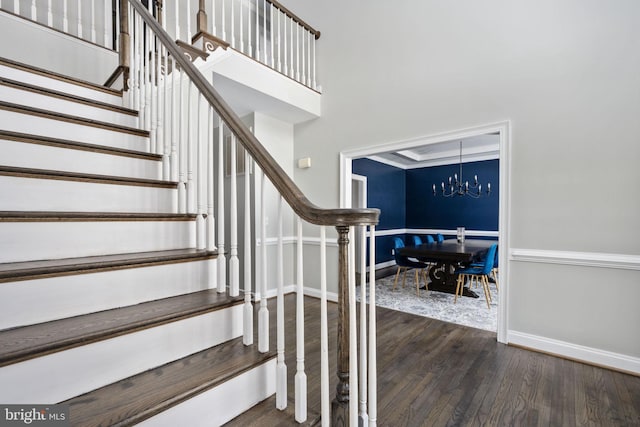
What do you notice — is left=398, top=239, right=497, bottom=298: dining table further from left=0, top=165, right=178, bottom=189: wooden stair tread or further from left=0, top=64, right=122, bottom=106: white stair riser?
left=0, top=64, right=122, bottom=106: white stair riser

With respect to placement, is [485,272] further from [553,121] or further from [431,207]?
[431,207]

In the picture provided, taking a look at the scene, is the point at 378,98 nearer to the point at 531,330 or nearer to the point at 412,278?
the point at 531,330

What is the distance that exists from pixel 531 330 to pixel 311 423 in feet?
7.34

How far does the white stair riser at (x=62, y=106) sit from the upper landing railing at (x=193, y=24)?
851 mm

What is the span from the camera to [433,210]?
684cm

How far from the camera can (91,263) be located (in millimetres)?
1194

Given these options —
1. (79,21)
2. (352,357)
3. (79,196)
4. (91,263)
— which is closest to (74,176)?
(79,196)

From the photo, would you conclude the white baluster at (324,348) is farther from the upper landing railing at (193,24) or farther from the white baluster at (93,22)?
the white baluster at (93,22)

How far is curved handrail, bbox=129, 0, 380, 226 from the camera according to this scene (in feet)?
3.17

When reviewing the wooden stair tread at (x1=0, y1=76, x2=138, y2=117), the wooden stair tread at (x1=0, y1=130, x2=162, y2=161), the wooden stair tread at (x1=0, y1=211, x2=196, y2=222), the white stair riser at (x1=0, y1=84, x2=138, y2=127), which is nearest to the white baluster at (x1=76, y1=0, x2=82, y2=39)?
the wooden stair tread at (x1=0, y1=76, x2=138, y2=117)

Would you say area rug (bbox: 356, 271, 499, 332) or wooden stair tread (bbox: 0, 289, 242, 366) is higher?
wooden stair tread (bbox: 0, 289, 242, 366)

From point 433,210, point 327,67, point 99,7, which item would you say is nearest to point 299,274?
point 327,67

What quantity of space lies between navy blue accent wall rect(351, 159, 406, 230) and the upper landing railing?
7.51 feet

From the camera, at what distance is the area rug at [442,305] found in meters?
3.18
